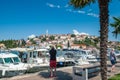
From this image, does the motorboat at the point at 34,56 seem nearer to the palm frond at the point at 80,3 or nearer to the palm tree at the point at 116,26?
the palm tree at the point at 116,26

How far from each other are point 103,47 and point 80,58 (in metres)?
29.0

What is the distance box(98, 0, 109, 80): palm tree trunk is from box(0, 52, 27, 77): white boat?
16638 millimetres

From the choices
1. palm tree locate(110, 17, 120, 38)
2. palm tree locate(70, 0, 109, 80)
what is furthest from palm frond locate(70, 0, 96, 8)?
palm tree locate(110, 17, 120, 38)

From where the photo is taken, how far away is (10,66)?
98.4ft

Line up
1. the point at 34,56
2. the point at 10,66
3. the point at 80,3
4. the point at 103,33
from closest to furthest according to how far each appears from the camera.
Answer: the point at 103,33 → the point at 80,3 → the point at 10,66 → the point at 34,56

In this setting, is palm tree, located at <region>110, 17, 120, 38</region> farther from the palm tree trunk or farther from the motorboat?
the palm tree trunk

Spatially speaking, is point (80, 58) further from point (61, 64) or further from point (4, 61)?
point (4, 61)

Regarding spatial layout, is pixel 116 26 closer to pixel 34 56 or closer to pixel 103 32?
pixel 34 56

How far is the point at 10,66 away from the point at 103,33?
17.1 metres

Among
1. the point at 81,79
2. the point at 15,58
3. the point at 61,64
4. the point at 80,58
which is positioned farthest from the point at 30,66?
the point at 81,79

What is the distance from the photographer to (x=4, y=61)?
31188 mm

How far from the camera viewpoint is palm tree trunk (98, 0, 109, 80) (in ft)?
47.0

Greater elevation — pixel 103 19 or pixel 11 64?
pixel 103 19

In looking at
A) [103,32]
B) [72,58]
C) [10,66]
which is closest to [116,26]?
[10,66]
